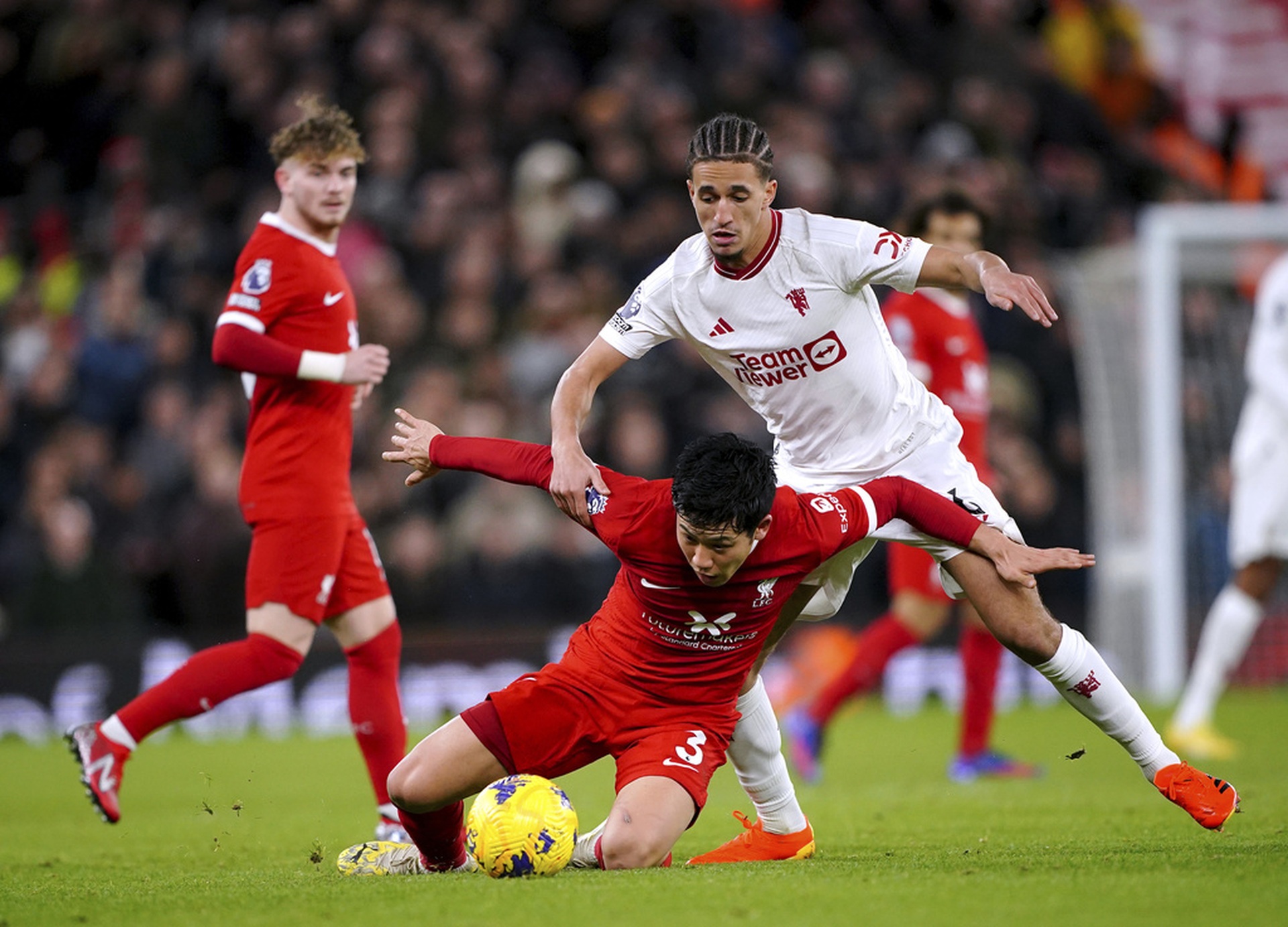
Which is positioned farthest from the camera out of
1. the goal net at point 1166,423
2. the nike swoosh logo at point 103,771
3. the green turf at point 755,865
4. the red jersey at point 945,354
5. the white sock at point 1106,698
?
the goal net at point 1166,423

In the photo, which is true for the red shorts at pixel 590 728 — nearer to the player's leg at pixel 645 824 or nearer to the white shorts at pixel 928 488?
the player's leg at pixel 645 824

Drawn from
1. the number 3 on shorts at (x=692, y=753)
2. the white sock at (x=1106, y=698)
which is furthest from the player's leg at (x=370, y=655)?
the white sock at (x=1106, y=698)

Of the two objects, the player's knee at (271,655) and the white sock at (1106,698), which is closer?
the white sock at (1106,698)

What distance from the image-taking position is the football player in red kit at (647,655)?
189 inches

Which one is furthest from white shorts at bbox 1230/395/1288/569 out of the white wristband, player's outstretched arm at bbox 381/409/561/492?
the white wristband

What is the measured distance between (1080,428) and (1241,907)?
9.34 meters

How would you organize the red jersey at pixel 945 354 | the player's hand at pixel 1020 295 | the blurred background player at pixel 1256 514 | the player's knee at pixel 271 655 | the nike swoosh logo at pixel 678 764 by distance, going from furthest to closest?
the blurred background player at pixel 1256 514
the red jersey at pixel 945 354
the player's knee at pixel 271 655
the nike swoosh logo at pixel 678 764
the player's hand at pixel 1020 295

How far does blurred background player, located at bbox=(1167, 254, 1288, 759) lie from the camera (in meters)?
8.42

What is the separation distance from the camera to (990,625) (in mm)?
5180

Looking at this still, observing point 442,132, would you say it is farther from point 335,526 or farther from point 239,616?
point 335,526

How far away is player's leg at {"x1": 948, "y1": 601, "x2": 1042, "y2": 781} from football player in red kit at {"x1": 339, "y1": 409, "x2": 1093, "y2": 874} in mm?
2796

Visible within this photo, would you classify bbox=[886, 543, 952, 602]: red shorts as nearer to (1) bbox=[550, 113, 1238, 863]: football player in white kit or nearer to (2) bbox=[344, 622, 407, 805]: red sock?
(1) bbox=[550, 113, 1238, 863]: football player in white kit

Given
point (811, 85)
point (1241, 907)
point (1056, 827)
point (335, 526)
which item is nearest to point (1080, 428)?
point (811, 85)

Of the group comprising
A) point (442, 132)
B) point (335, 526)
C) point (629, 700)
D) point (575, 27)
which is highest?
point (575, 27)
